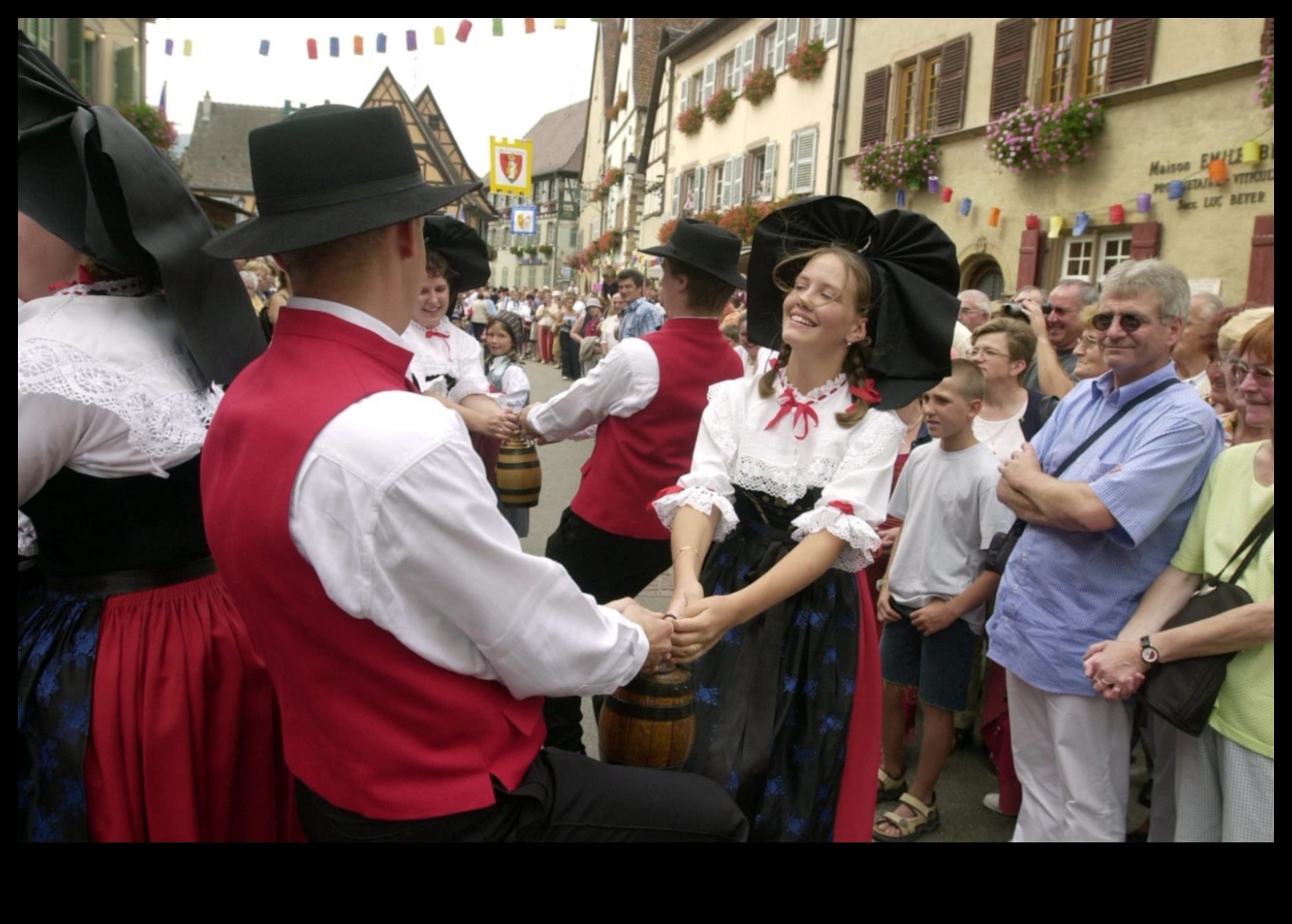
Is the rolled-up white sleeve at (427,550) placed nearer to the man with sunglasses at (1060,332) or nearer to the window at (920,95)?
the man with sunglasses at (1060,332)

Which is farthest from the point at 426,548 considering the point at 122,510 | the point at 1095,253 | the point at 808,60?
the point at 808,60

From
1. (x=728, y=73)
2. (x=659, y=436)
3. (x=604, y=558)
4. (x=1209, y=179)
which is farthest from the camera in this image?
(x=728, y=73)

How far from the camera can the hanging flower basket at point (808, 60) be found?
59.6ft

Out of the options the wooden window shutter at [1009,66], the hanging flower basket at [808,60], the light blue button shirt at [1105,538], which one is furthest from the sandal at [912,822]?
the hanging flower basket at [808,60]

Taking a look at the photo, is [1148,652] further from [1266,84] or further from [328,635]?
[1266,84]

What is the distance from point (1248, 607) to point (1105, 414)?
0.70 meters

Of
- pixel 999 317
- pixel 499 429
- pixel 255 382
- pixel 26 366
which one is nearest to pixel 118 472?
pixel 26 366

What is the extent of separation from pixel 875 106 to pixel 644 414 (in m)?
14.5

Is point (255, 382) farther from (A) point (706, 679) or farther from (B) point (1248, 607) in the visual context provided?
(B) point (1248, 607)

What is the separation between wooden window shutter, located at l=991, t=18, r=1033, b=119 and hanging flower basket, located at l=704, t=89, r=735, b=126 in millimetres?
9872

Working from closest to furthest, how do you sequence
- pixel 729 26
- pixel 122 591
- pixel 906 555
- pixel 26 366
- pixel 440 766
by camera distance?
pixel 440 766 < pixel 26 366 < pixel 122 591 < pixel 906 555 < pixel 729 26

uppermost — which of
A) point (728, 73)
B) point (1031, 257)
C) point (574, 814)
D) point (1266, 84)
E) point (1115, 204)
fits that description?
point (728, 73)

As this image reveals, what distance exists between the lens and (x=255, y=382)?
1.63 m

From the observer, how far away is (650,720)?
1.97 m
